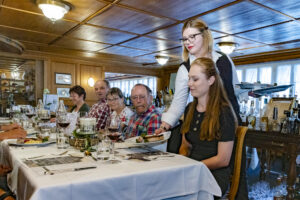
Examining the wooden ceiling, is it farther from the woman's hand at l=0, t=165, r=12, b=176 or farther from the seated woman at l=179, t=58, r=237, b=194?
the woman's hand at l=0, t=165, r=12, b=176

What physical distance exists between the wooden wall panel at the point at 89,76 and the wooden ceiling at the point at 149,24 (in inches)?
61.6

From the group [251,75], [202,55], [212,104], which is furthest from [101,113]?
[251,75]

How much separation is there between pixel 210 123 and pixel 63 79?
631 centimetres

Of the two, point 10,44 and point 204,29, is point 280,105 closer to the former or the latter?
point 204,29

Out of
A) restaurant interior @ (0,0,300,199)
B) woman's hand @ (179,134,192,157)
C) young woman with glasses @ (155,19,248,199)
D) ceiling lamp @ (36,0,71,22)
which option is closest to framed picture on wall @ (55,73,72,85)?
restaurant interior @ (0,0,300,199)

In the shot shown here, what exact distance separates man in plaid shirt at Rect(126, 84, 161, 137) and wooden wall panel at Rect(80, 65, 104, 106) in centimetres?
540

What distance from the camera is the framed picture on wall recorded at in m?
7.00

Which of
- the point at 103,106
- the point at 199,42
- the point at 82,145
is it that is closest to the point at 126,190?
the point at 82,145

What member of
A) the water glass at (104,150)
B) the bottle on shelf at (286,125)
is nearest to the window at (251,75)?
the bottle on shelf at (286,125)

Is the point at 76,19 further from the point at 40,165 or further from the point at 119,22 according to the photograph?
the point at 40,165

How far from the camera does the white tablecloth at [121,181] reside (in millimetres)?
933

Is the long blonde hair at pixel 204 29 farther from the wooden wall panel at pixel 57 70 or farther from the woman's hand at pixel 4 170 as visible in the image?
the wooden wall panel at pixel 57 70

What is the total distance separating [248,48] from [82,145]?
16.5 ft

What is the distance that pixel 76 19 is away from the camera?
378 cm
